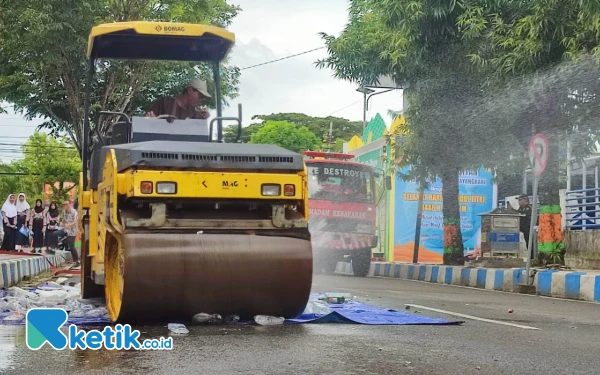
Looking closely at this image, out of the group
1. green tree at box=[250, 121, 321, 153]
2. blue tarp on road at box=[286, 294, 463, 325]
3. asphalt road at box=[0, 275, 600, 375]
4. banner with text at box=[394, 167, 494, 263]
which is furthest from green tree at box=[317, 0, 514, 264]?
green tree at box=[250, 121, 321, 153]

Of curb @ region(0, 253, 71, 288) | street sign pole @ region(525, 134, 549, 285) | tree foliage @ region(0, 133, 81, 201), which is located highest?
tree foliage @ region(0, 133, 81, 201)

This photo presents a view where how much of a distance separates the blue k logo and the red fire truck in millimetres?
13837

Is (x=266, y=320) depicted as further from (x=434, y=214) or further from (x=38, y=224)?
(x=434, y=214)

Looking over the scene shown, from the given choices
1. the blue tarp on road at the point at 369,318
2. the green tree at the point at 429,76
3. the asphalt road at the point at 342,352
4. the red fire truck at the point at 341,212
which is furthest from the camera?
the red fire truck at the point at 341,212

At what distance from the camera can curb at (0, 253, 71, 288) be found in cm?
1333

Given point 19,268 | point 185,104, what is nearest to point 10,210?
point 19,268

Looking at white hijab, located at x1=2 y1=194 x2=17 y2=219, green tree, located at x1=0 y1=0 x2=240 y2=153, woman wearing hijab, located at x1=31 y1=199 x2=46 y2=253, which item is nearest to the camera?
green tree, located at x1=0 y1=0 x2=240 y2=153

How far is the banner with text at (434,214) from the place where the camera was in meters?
27.8

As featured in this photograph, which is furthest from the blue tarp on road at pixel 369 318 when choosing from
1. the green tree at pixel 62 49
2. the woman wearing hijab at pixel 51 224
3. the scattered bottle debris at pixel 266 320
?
the woman wearing hijab at pixel 51 224

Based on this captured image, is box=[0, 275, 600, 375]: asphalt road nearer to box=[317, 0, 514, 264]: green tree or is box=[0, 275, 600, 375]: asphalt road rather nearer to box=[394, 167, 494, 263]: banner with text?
box=[317, 0, 514, 264]: green tree

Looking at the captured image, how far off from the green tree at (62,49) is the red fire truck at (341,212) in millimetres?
3158

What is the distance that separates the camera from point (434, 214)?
28.0 metres

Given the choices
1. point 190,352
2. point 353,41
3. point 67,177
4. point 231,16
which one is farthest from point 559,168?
point 67,177

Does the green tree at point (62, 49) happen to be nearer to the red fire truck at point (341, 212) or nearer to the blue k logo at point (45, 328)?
the red fire truck at point (341, 212)
